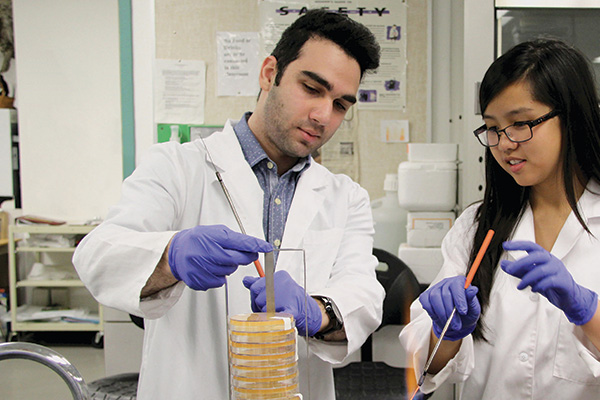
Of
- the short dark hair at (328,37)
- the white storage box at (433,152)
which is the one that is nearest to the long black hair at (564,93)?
the short dark hair at (328,37)

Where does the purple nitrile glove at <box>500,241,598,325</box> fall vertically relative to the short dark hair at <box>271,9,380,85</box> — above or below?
below

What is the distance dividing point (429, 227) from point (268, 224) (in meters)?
1.10

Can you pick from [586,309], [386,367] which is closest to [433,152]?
[386,367]

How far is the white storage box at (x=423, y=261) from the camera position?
198 centimetres

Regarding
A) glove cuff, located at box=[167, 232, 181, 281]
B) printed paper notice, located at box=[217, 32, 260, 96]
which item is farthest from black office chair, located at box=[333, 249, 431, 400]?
printed paper notice, located at box=[217, 32, 260, 96]

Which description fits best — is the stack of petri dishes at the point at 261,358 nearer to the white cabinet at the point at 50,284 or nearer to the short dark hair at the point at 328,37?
the short dark hair at the point at 328,37

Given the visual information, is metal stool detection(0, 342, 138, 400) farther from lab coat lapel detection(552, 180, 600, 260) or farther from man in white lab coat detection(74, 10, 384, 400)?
lab coat lapel detection(552, 180, 600, 260)

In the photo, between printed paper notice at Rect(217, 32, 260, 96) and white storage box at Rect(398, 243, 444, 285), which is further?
printed paper notice at Rect(217, 32, 260, 96)

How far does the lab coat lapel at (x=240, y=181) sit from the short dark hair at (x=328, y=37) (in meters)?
0.20

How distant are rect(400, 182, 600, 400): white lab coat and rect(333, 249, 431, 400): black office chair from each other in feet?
1.81

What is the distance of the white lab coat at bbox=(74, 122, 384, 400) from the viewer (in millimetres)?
843

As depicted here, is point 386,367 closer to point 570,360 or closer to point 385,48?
point 570,360

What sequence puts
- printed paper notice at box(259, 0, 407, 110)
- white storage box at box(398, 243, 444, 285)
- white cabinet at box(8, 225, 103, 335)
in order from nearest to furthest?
white storage box at box(398, 243, 444, 285)
printed paper notice at box(259, 0, 407, 110)
white cabinet at box(8, 225, 103, 335)

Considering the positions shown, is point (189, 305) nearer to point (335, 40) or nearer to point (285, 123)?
point (285, 123)
